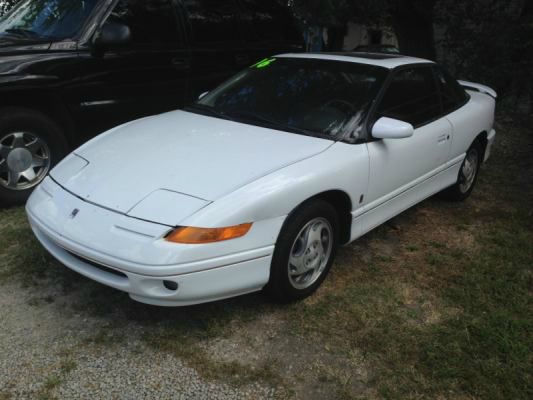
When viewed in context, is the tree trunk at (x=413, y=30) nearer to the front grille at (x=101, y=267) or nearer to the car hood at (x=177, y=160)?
the car hood at (x=177, y=160)

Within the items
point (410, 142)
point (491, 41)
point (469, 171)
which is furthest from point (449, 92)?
point (491, 41)

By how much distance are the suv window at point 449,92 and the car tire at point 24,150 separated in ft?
10.4

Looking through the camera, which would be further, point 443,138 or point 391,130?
point 443,138

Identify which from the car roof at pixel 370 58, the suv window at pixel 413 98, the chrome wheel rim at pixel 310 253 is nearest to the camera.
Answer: the chrome wheel rim at pixel 310 253

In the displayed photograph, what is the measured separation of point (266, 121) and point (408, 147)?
3.33ft

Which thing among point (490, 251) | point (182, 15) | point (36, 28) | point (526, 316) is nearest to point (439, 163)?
point (490, 251)

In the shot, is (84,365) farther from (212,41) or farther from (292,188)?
(212,41)

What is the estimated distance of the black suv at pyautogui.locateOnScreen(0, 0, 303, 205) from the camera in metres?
4.34

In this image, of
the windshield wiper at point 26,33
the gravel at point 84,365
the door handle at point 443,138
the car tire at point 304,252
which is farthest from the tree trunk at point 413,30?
the gravel at point 84,365

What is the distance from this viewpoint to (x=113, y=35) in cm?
456

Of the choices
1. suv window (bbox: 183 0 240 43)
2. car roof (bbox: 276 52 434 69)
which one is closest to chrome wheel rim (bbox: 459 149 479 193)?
car roof (bbox: 276 52 434 69)

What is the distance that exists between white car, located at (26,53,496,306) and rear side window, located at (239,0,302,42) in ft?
5.74

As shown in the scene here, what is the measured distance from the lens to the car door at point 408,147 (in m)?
3.62

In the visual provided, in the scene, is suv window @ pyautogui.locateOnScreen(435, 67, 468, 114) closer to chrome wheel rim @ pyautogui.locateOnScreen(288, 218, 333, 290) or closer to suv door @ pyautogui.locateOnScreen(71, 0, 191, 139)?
chrome wheel rim @ pyautogui.locateOnScreen(288, 218, 333, 290)
